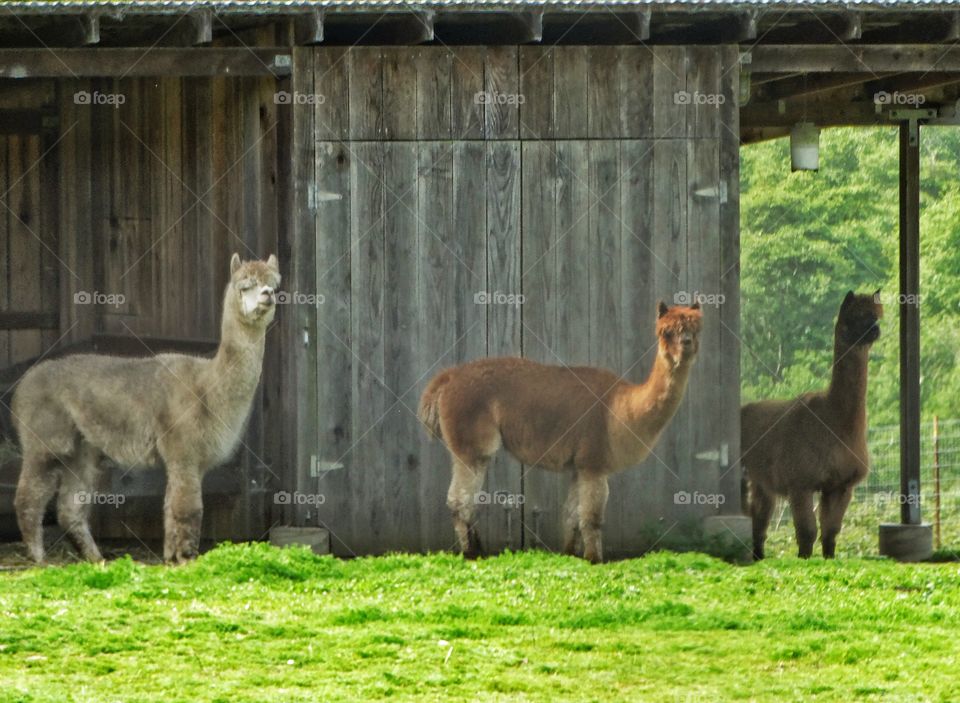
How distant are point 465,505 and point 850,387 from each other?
3387mm

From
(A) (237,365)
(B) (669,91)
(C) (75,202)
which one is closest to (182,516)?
(A) (237,365)

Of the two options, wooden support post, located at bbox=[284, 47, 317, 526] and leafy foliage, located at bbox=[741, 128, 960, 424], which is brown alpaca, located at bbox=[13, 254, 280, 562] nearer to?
wooden support post, located at bbox=[284, 47, 317, 526]

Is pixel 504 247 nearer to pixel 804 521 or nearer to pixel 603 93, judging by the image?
pixel 603 93

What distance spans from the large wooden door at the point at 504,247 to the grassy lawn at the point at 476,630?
0.68 metres

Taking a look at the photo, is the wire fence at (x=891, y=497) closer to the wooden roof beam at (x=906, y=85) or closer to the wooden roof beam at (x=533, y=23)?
the wooden roof beam at (x=906, y=85)

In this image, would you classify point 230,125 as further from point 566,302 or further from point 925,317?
point 925,317

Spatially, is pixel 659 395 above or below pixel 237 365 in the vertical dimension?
below

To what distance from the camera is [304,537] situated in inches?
494

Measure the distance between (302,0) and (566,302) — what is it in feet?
9.09

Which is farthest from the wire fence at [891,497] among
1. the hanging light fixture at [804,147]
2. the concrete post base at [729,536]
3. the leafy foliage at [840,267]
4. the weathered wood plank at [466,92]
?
the weathered wood plank at [466,92]

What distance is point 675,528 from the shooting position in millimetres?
12781

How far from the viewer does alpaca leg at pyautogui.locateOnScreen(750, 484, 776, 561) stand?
1423cm

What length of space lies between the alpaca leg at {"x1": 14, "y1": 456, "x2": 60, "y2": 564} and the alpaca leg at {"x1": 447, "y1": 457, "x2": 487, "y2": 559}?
290 centimetres

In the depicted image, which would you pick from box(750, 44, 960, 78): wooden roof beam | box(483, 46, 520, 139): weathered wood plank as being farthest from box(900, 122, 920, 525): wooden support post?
box(483, 46, 520, 139): weathered wood plank
